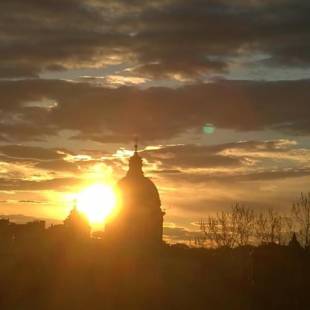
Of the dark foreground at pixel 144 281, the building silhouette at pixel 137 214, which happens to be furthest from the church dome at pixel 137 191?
the dark foreground at pixel 144 281

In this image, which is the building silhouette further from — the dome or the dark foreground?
the dark foreground

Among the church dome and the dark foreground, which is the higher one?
the church dome

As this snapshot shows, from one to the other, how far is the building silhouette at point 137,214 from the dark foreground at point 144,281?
67.1 ft

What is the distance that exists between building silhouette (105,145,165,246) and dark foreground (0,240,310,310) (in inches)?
805

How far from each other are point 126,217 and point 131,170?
6205 millimetres

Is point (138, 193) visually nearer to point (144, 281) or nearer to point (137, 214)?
point (137, 214)

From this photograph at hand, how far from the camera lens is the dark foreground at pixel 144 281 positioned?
216ft

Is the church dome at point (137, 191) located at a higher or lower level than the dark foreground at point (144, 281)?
higher

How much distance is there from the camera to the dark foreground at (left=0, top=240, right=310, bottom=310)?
2591 inches

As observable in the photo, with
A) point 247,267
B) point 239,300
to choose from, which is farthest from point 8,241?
point 239,300

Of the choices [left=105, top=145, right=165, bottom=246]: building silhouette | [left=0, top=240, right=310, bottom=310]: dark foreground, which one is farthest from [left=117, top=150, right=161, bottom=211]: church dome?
[left=0, top=240, right=310, bottom=310]: dark foreground

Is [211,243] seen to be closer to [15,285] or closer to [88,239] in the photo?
[88,239]

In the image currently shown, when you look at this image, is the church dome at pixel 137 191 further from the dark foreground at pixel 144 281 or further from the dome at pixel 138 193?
the dark foreground at pixel 144 281

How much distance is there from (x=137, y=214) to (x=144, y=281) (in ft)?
118
